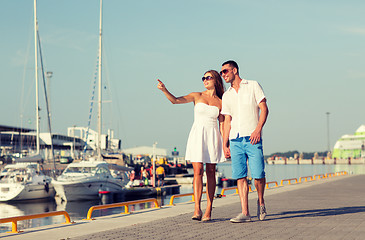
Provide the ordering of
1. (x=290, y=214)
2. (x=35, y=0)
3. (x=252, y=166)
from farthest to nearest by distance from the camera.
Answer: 1. (x=35, y=0)
2. (x=290, y=214)
3. (x=252, y=166)

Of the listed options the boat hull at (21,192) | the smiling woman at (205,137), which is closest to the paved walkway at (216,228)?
the smiling woman at (205,137)

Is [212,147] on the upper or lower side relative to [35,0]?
lower

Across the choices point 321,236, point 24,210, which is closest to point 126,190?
point 24,210

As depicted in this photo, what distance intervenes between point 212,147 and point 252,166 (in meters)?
0.74

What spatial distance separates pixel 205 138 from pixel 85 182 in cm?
3119

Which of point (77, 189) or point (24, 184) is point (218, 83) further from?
point (24, 184)

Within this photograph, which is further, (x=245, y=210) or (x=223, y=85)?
(x=223, y=85)

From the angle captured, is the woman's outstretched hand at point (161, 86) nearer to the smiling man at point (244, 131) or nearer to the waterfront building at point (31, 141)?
the smiling man at point (244, 131)

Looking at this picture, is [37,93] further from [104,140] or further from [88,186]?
[88,186]

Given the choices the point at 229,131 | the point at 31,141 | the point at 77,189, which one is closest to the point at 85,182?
the point at 77,189

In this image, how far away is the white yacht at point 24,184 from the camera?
3862cm

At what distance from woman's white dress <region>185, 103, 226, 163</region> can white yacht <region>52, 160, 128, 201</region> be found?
101 ft

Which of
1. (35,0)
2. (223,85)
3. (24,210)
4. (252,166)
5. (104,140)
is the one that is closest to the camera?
(252,166)

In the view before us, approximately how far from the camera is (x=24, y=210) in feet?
112
